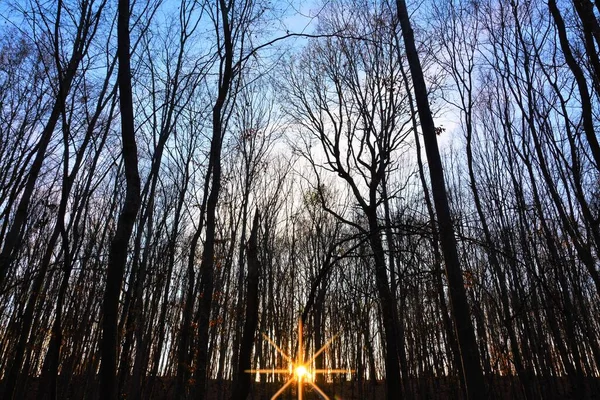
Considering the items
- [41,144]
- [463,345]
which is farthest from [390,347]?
[41,144]

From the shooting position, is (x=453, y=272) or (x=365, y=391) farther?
(x=365, y=391)

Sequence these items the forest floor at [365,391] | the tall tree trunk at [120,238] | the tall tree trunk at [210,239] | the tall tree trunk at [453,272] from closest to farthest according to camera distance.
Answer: the tall tree trunk at [120,238] < the tall tree trunk at [453,272] < the tall tree trunk at [210,239] < the forest floor at [365,391]

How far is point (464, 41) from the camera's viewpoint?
27.8 feet

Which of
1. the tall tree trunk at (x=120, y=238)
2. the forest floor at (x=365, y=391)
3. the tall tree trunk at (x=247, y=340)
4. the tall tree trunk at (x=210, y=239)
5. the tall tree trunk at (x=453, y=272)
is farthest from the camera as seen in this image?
the forest floor at (x=365, y=391)

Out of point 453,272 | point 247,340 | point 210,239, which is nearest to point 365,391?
point 210,239

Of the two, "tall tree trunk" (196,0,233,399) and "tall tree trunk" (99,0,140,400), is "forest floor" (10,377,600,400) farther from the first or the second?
"tall tree trunk" (99,0,140,400)

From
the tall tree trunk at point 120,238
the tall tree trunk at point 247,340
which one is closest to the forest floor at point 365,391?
the tall tree trunk at point 247,340

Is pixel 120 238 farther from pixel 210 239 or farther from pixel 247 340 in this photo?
Result: pixel 210 239

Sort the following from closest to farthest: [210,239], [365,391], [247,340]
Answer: [247,340]
[210,239]
[365,391]

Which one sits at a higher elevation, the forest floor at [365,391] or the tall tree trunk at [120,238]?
the tall tree trunk at [120,238]

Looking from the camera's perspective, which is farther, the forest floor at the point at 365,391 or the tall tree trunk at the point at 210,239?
the forest floor at the point at 365,391

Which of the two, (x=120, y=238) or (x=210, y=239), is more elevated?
(x=210, y=239)

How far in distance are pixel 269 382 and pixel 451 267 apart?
15928mm

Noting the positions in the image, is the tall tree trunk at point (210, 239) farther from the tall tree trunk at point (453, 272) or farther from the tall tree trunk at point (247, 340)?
the tall tree trunk at point (453, 272)
